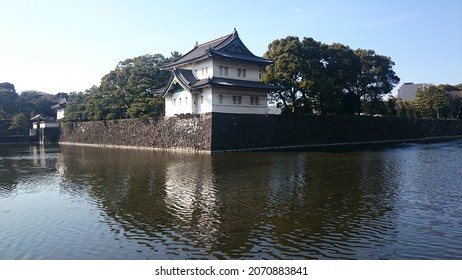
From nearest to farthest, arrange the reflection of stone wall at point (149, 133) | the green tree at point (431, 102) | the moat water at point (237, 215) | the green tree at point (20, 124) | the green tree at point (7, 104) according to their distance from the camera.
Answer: the moat water at point (237, 215) → the reflection of stone wall at point (149, 133) → the green tree at point (20, 124) → the green tree at point (431, 102) → the green tree at point (7, 104)

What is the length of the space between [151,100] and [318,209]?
32.9 meters

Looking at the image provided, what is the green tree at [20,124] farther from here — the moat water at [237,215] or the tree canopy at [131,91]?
the moat water at [237,215]

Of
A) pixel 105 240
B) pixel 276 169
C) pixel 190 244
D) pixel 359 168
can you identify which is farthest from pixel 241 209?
pixel 359 168

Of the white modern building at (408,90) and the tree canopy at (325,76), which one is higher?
the white modern building at (408,90)

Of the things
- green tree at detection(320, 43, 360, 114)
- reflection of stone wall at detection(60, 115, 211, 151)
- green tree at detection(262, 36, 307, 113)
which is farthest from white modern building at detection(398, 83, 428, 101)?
reflection of stone wall at detection(60, 115, 211, 151)

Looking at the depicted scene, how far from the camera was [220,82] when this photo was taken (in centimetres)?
3111

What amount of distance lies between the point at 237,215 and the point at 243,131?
22.8 meters

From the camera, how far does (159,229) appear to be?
9.02 meters

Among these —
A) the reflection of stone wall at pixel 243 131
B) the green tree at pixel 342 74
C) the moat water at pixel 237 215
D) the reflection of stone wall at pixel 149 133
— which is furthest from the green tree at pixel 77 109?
the moat water at pixel 237 215

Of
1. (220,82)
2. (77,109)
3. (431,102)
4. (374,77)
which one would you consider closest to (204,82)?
(220,82)

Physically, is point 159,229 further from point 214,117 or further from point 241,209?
point 214,117

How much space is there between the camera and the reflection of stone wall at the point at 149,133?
32125mm

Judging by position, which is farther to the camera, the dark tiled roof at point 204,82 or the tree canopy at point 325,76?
the tree canopy at point 325,76

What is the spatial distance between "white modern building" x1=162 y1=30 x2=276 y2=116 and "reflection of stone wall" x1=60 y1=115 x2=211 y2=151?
1400mm
